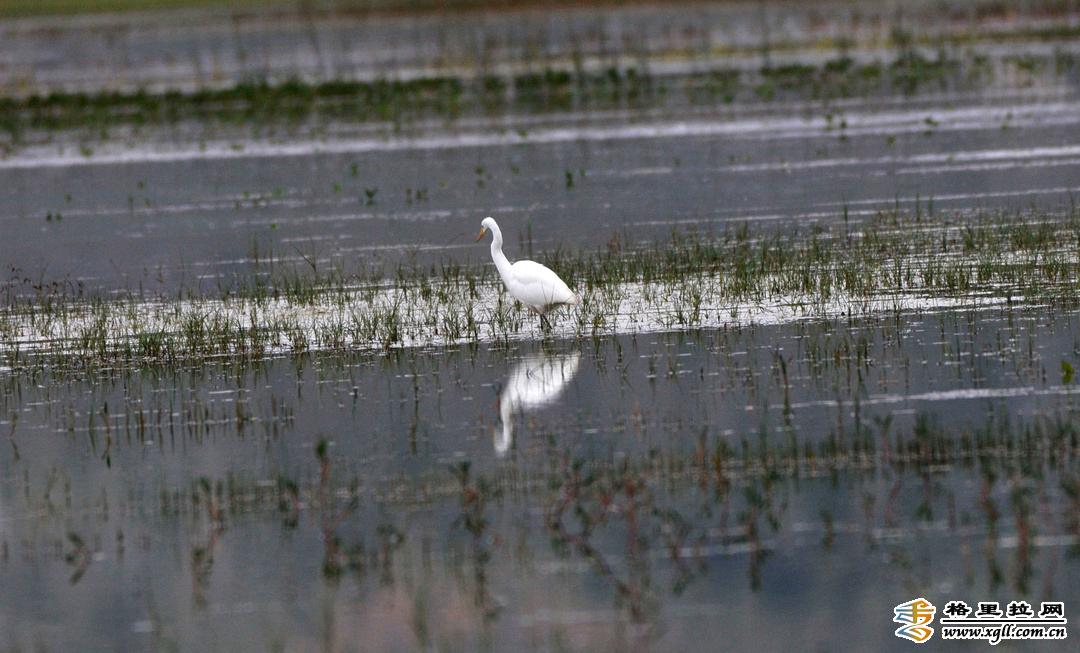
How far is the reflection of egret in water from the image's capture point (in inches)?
457

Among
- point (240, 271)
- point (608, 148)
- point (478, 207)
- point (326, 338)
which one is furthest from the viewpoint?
point (608, 148)

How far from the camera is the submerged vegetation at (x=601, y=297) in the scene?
1504cm

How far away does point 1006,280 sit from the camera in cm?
1593

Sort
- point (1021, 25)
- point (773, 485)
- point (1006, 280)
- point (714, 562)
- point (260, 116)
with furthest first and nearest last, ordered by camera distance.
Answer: point (1021, 25) < point (260, 116) < point (1006, 280) < point (773, 485) < point (714, 562)

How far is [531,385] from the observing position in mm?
12820

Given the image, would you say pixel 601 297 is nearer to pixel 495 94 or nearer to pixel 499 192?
pixel 499 192

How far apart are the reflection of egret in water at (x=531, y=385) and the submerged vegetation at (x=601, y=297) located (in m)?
1.01

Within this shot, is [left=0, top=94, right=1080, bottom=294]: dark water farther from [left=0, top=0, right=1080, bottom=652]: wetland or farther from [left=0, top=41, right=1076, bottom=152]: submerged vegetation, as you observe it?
[left=0, top=41, right=1076, bottom=152]: submerged vegetation

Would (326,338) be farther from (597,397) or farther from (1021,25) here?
(1021,25)

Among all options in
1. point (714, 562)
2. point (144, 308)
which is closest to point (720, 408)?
point (714, 562)

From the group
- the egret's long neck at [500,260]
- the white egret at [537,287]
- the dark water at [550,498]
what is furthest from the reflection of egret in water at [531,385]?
the egret's long neck at [500,260]

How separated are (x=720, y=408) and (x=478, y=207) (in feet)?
46.7

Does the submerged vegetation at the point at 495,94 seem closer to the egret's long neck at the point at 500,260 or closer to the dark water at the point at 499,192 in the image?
the dark water at the point at 499,192

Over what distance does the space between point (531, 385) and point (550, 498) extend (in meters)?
3.04
